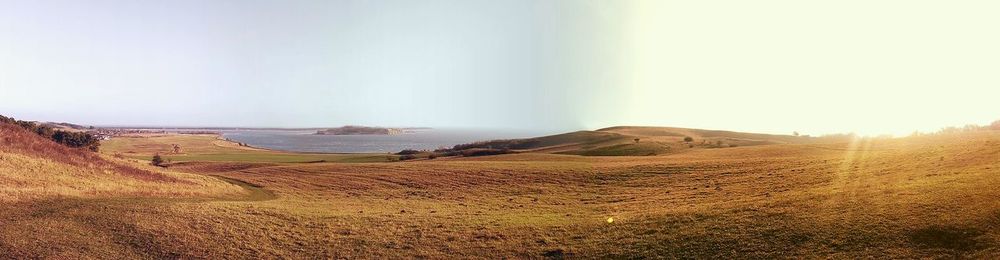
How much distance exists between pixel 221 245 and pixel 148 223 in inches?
187

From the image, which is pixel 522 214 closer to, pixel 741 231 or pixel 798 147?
pixel 741 231

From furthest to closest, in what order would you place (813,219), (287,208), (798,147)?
(798,147) < (287,208) < (813,219)

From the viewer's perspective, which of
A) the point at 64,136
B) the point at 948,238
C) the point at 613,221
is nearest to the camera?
the point at 948,238

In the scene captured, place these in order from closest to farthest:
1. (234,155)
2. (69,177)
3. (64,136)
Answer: (69,177) < (64,136) < (234,155)

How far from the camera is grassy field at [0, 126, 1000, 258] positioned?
17203mm

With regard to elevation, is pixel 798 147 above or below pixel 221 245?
above

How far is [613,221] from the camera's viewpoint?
23.2 m

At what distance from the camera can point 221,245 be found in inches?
818

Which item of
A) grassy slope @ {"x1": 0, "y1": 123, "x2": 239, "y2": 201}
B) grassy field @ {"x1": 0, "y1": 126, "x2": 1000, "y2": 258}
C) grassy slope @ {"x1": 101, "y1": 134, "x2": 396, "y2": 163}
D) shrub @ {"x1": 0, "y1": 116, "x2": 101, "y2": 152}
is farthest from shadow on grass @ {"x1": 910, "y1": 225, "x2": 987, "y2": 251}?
grassy slope @ {"x1": 101, "y1": 134, "x2": 396, "y2": 163}

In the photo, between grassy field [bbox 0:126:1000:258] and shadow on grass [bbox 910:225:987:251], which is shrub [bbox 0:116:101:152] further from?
shadow on grass [bbox 910:225:987:251]

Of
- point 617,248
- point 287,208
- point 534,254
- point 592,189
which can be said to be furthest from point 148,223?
point 592,189

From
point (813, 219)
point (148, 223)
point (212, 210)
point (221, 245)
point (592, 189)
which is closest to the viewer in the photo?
point (813, 219)

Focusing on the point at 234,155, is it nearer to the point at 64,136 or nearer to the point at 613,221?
the point at 64,136

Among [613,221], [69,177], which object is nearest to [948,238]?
[613,221]
